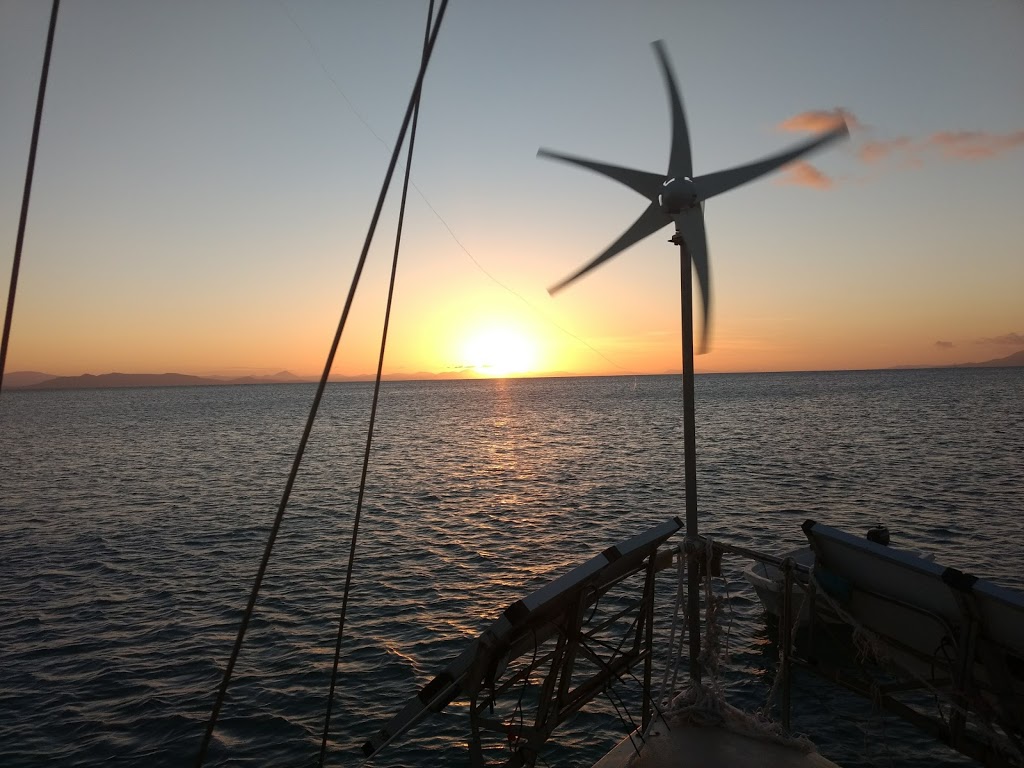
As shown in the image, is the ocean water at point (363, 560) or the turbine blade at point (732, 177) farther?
the ocean water at point (363, 560)

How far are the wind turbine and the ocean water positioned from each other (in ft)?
11.0

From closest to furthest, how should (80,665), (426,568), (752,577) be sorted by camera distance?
(80,665) < (752,577) < (426,568)

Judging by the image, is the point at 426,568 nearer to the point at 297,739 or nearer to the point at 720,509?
the point at 297,739

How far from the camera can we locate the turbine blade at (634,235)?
35.2 feet

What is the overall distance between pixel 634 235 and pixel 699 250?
1.31 metres

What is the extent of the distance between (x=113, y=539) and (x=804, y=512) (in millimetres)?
39825

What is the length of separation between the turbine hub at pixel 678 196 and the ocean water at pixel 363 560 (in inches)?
295

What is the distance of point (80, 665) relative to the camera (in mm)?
19234

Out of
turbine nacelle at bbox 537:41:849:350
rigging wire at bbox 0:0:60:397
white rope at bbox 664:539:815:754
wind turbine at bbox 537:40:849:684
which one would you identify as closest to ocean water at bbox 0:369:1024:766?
white rope at bbox 664:539:815:754

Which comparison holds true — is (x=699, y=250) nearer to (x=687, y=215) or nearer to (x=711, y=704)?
(x=687, y=215)

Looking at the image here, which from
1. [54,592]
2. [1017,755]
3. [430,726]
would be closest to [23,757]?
[430,726]

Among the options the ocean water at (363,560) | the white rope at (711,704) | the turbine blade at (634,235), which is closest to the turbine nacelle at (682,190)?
the turbine blade at (634,235)

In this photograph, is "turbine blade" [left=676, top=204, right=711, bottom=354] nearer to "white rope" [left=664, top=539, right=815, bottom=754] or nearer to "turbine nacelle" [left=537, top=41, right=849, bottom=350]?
"turbine nacelle" [left=537, top=41, right=849, bottom=350]

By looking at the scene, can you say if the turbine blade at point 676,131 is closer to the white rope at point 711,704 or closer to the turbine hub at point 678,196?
the turbine hub at point 678,196
